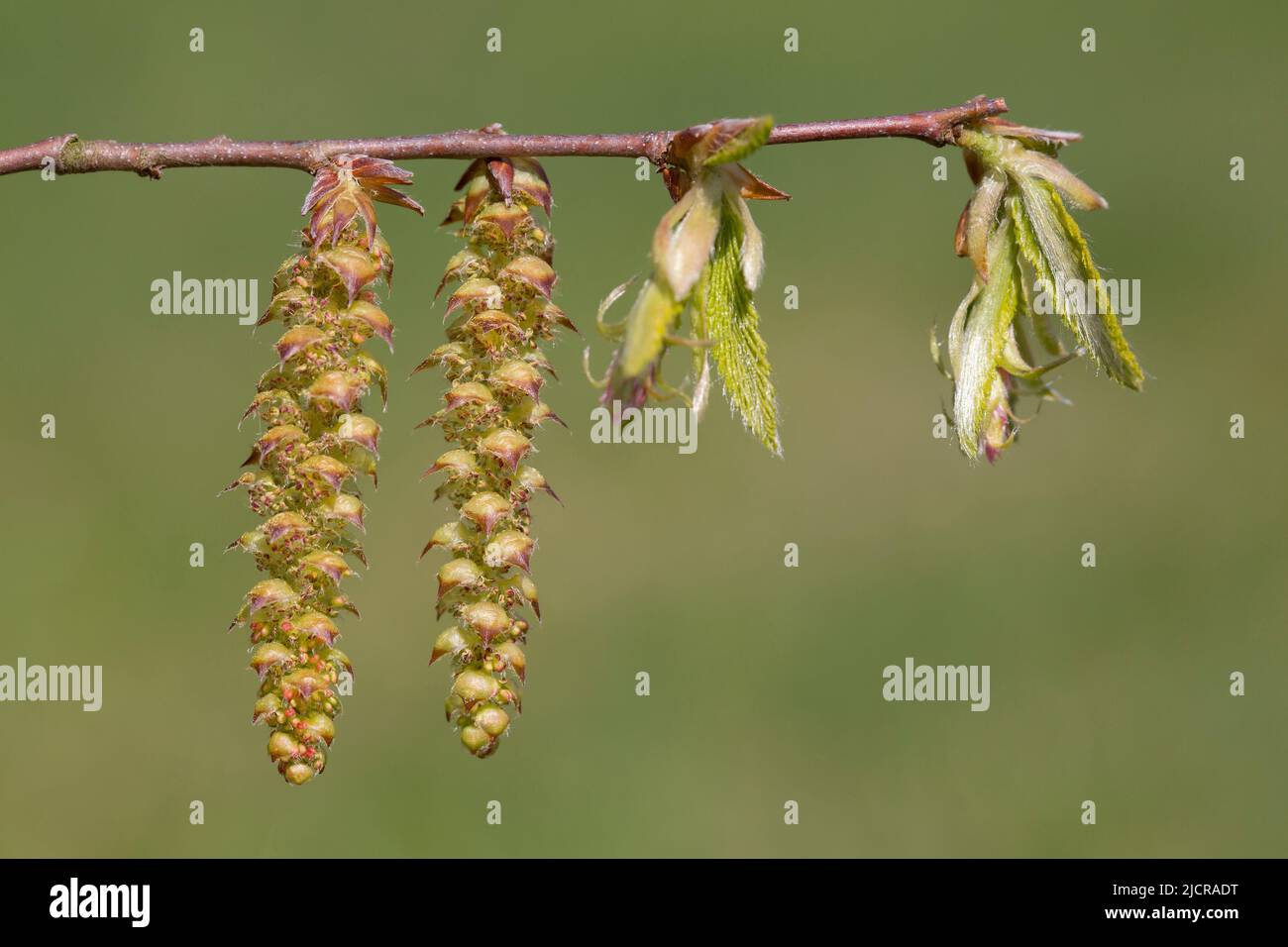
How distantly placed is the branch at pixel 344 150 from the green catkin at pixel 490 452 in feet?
0.13

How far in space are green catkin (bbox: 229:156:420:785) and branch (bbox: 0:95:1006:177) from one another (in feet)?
0.24

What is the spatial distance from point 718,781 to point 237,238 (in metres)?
1.99

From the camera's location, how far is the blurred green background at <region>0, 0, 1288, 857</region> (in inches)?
132

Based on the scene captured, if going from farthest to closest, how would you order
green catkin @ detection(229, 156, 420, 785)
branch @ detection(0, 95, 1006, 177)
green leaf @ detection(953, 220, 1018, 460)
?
green leaf @ detection(953, 220, 1018, 460) < branch @ detection(0, 95, 1006, 177) < green catkin @ detection(229, 156, 420, 785)

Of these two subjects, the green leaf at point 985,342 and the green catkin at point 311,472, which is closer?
the green catkin at point 311,472

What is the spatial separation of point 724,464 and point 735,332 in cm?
252

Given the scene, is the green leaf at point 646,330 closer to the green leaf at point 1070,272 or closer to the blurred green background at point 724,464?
the green leaf at point 1070,272

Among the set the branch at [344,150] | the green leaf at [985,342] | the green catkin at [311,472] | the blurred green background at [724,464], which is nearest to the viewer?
the green catkin at [311,472]

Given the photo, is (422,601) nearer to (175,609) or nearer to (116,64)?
(175,609)

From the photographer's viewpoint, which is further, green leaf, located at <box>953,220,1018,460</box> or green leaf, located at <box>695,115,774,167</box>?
green leaf, located at <box>953,220,1018,460</box>

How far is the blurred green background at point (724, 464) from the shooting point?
3.37m

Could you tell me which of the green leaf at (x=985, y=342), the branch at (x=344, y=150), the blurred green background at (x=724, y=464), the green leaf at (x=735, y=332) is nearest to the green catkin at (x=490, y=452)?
the branch at (x=344, y=150)

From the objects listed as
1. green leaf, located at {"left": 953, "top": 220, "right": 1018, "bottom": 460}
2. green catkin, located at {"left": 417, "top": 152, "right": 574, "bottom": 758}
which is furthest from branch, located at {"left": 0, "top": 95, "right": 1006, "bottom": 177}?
green leaf, located at {"left": 953, "top": 220, "right": 1018, "bottom": 460}

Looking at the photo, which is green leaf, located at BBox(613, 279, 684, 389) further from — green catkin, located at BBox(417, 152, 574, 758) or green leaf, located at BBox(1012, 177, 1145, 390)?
green leaf, located at BBox(1012, 177, 1145, 390)
